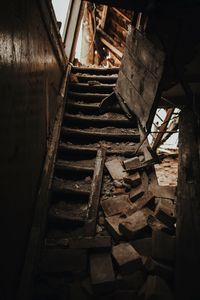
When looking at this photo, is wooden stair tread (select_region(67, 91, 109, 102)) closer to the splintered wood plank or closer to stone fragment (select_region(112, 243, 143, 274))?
the splintered wood plank

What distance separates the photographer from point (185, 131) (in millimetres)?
3641

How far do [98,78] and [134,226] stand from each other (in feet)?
11.8

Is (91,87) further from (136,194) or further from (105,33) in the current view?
(105,33)

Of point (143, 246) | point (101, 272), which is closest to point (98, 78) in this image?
point (143, 246)

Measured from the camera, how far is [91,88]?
18.7ft

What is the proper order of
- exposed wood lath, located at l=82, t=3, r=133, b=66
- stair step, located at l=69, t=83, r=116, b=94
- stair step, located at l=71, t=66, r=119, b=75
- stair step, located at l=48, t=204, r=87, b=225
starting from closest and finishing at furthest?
stair step, located at l=48, t=204, r=87, b=225, stair step, located at l=69, t=83, r=116, b=94, stair step, located at l=71, t=66, r=119, b=75, exposed wood lath, located at l=82, t=3, r=133, b=66

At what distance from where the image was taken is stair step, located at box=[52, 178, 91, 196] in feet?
12.4

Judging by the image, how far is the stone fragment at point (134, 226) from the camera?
310cm

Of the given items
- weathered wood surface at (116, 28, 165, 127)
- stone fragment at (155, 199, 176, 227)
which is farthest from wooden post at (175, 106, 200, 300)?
weathered wood surface at (116, 28, 165, 127)

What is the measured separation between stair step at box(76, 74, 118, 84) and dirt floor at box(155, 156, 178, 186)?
329cm

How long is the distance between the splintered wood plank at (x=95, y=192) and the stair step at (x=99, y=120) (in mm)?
725

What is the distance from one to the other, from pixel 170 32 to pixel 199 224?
2031 millimetres

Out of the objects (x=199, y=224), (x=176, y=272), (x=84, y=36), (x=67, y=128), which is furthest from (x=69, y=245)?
(x=84, y=36)

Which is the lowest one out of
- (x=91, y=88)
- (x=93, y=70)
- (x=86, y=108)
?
(x=86, y=108)
